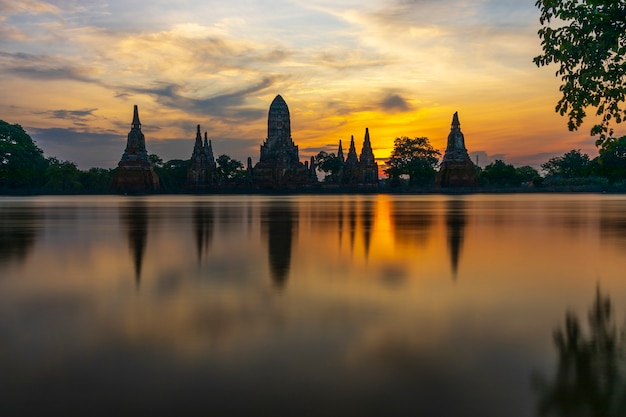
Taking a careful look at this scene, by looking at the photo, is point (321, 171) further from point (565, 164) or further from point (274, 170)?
point (565, 164)

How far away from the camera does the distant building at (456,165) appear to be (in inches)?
3770

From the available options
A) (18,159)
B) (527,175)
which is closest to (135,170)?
(18,159)

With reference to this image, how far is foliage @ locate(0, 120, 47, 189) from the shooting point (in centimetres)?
7850

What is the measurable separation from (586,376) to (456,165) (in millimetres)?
95775

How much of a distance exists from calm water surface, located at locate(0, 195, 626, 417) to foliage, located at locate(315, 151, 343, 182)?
9941 cm

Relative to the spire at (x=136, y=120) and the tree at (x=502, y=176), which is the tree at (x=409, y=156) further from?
the spire at (x=136, y=120)

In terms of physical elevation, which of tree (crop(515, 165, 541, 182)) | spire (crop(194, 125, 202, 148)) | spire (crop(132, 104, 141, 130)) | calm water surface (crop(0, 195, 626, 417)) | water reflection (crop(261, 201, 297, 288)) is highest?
spire (crop(132, 104, 141, 130))

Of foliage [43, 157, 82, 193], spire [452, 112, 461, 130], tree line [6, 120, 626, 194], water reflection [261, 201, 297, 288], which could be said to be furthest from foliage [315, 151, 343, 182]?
water reflection [261, 201, 297, 288]

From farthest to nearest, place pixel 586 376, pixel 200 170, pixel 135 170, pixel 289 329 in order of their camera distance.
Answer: pixel 200 170
pixel 135 170
pixel 289 329
pixel 586 376

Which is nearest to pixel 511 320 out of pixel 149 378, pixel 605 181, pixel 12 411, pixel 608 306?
pixel 608 306

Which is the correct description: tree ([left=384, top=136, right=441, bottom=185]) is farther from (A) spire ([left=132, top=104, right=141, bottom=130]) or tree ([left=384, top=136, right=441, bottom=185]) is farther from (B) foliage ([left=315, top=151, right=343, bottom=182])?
(A) spire ([left=132, top=104, right=141, bottom=130])

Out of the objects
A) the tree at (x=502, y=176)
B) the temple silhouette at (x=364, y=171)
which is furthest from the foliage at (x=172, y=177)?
the tree at (x=502, y=176)

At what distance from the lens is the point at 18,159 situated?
83.0 meters

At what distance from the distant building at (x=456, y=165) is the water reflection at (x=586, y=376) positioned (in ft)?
306
